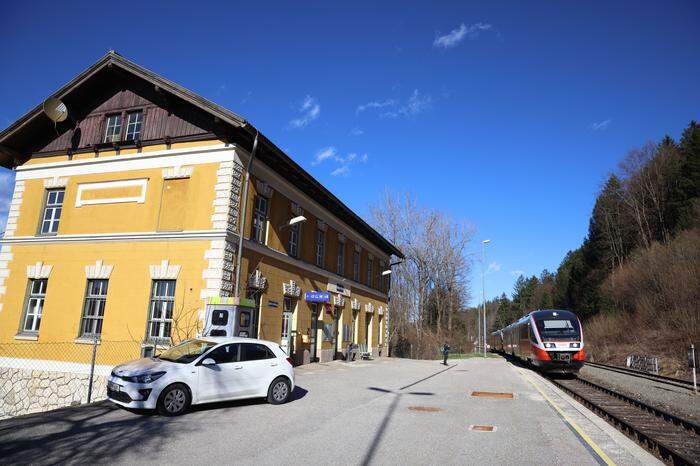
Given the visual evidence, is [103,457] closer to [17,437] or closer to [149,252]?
[17,437]

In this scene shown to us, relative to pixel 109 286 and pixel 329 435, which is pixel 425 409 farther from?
pixel 109 286

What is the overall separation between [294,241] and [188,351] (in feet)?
35.9

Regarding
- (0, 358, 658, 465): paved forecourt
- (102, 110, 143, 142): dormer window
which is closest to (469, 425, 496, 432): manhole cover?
(0, 358, 658, 465): paved forecourt

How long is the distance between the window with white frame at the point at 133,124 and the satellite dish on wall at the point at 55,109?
256 cm

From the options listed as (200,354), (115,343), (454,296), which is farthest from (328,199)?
(454,296)

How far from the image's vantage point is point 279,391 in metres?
10.3

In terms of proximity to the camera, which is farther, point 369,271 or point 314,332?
point 369,271

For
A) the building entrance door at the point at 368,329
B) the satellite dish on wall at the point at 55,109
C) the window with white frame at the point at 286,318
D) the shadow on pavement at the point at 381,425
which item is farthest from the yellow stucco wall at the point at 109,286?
the building entrance door at the point at 368,329

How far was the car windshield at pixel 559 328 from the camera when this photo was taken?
19516 millimetres

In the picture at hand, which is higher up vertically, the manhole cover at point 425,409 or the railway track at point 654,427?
the manhole cover at point 425,409

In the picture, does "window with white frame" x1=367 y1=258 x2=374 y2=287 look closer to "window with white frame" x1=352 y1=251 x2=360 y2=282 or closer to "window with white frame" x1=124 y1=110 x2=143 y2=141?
"window with white frame" x1=352 y1=251 x2=360 y2=282

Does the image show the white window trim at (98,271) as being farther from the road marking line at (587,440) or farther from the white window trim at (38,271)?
the road marking line at (587,440)

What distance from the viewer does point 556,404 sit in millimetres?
11273

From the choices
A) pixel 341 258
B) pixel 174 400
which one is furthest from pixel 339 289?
pixel 174 400
